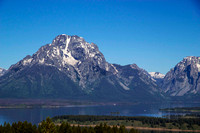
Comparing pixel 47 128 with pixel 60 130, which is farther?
pixel 60 130

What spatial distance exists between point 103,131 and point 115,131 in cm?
781

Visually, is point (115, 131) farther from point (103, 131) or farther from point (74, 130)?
point (74, 130)

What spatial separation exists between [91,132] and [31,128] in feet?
114

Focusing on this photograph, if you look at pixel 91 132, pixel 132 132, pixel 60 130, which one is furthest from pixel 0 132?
pixel 132 132

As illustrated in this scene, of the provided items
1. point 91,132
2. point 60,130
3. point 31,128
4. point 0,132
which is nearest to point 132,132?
point 91,132

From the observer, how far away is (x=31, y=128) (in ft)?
636

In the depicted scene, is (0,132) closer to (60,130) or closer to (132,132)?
(60,130)

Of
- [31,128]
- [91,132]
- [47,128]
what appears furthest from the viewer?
[31,128]

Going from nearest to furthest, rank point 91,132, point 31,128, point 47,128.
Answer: point 47,128 < point 91,132 < point 31,128

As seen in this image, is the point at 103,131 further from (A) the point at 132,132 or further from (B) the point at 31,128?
(B) the point at 31,128

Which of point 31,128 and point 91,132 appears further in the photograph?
point 31,128

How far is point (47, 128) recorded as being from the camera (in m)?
144

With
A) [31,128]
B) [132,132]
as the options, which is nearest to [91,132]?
[132,132]

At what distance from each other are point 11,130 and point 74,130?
30.8 m
